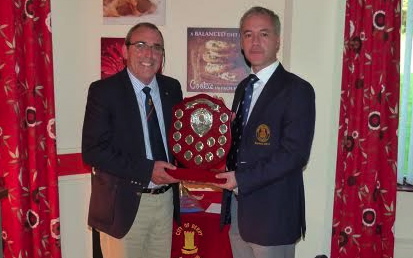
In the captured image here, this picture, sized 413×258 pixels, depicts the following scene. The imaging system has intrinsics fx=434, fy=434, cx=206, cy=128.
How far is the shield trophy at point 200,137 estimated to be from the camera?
6.81 ft

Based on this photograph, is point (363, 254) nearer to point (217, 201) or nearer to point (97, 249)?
point (217, 201)

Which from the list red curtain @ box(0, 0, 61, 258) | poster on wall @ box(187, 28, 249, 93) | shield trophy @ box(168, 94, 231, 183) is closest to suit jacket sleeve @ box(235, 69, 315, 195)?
shield trophy @ box(168, 94, 231, 183)

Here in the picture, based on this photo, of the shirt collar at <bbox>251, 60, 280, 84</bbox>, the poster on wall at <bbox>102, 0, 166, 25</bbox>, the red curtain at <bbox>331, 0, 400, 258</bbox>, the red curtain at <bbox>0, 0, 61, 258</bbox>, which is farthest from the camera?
the poster on wall at <bbox>102, 0, 166, 25</bbox>

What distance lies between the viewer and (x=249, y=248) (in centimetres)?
211

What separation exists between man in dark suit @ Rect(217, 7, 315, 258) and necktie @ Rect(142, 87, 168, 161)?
1.21ft

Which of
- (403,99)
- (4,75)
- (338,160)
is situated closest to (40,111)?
(4,75)

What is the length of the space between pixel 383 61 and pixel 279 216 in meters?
1.47

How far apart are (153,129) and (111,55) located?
124cm

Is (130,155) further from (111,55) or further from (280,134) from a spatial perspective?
(111,55)

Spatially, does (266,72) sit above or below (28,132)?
above

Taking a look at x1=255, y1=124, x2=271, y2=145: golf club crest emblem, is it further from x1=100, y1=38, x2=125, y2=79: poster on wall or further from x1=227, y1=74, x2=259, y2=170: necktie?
x1=100, y1=38, x2=125, y2=79: poster on wall

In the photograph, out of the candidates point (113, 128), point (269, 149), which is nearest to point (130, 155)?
point (113, 128)

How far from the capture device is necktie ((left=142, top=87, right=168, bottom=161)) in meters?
2.16

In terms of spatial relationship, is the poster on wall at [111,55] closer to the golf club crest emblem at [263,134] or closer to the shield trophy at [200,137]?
the shield trophy at [200,137]
